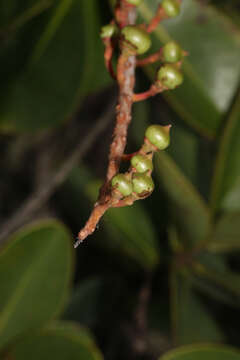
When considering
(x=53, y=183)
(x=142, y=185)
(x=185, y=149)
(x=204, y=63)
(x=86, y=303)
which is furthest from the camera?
(x=86, y=303)

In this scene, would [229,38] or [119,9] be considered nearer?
[119,9]

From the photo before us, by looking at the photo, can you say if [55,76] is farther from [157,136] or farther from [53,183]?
[157,136]

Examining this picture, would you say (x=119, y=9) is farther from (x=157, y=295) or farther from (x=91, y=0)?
(x=157, y=295)

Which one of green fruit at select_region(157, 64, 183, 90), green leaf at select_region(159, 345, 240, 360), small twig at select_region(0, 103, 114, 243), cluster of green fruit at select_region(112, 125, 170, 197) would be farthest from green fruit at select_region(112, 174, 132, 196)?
small twig at select_region(0, 103, 114, 243)

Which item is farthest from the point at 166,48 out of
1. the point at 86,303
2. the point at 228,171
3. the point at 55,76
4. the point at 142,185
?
the point at 86,303

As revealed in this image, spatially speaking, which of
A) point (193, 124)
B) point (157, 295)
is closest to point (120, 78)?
point (193, 124)

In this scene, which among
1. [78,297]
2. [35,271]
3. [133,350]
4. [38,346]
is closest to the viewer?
[38,346]

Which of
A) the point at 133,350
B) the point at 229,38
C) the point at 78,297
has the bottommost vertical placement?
the point at 133,350
